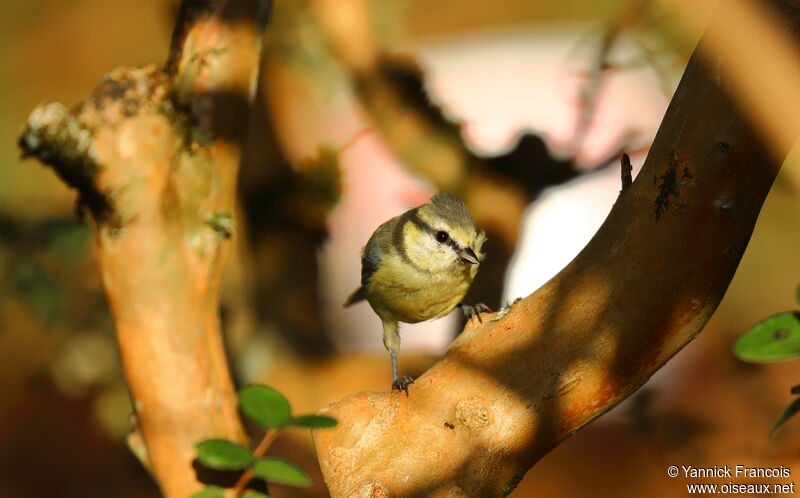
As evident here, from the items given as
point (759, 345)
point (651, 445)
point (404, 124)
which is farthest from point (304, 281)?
point (759, 345)

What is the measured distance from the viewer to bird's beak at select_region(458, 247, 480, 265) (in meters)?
1.22

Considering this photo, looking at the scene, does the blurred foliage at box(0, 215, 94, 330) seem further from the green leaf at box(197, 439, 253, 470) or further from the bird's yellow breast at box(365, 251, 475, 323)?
the green leaf at box(197, 439, 253, 470)

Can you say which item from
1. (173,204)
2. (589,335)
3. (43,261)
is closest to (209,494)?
(173,204)

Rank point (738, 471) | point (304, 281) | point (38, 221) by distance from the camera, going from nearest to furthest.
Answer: point (738, 471), point (38, 221), point (304, 281)

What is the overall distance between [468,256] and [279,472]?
497mm

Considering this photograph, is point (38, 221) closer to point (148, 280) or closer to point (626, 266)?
point (148, 280)

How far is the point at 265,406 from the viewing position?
94 cm

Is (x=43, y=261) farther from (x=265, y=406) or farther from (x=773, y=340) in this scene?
(x=773, y=340)

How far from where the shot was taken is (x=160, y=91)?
3.90ft

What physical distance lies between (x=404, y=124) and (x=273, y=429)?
3.38 feet

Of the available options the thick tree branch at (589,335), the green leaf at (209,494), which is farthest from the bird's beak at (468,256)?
the green leaf at (209,494)

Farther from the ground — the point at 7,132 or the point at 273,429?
the point at 7,132

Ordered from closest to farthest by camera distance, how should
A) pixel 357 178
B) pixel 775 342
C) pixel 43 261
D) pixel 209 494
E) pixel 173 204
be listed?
1. pixel 775 342
2. pixel 209 494
3. pixel 173 204
4. pixel 43 261
5. pixel 357 178

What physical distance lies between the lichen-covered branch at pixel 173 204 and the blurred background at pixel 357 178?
56 cm
